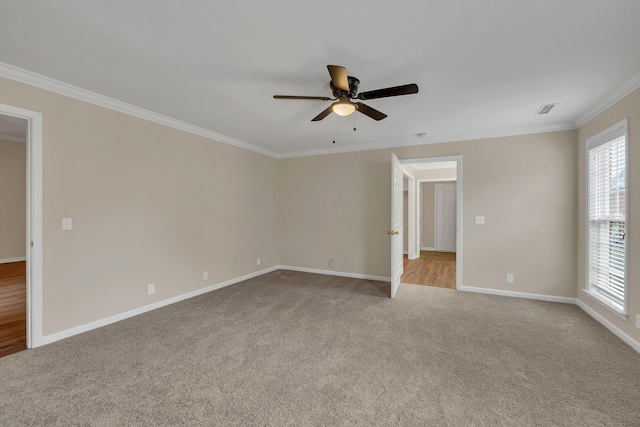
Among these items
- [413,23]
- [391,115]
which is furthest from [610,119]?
[413,23]

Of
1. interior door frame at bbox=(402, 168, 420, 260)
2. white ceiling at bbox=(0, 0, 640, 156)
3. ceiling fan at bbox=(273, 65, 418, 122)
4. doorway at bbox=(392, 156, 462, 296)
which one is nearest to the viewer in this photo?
white ceiling at bbox=(0, 0, 640, 156)

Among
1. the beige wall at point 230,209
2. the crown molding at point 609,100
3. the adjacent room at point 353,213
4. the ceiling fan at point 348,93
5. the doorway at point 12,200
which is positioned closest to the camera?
the adjacent room at point 353,213

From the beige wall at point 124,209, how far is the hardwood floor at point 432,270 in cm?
324

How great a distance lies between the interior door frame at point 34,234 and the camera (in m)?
2.44

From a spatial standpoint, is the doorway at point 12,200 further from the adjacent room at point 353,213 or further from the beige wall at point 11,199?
the adjacent room at point 353,213

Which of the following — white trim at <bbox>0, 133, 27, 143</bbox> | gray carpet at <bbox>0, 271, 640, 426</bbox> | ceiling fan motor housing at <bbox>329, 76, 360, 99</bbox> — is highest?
white trim at <bbox>0, 133, 27, 143</bbox>

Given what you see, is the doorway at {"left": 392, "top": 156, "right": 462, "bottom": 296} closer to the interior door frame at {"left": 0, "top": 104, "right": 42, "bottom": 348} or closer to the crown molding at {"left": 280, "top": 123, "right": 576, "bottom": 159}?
the crown molding at {"left": 280, "top": 123, "right": 576, "bottom": 159}

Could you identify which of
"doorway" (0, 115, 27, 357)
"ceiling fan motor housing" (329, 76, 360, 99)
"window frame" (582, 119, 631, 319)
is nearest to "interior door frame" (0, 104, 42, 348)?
"ceiling fan motor housing" (329, 76, 360, 99)

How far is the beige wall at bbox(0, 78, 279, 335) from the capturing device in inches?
102

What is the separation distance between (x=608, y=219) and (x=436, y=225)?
17.7ft

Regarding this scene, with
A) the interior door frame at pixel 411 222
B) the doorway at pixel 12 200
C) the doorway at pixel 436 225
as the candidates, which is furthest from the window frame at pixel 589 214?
the doorway at pixel 12 200

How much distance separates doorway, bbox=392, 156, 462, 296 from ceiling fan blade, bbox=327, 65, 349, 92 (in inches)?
111

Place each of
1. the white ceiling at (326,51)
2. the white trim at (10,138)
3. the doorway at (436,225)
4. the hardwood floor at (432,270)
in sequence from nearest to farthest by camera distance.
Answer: the white ceiling at (326,51) → the doorway at (436,225) → the hardwood floor at (432,270) → the white trim at (10,138)

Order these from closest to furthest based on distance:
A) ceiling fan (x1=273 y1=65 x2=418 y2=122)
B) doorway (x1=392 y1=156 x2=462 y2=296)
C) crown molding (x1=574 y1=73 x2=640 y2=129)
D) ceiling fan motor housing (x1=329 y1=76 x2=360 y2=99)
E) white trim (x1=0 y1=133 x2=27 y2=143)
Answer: ceiling fan (x1=273 y1=65 x2=418 y2=122) < ceiling fan motor housing (x1=329 y1=76 x2=360 y2=99) < crown molding (x1=574 y1=73 x2=640 y2=129) < doorway (x1=392 y1=156 x2=462 y2=296) < white trim (x1=0 y1=133 x2=27 y2=143)
